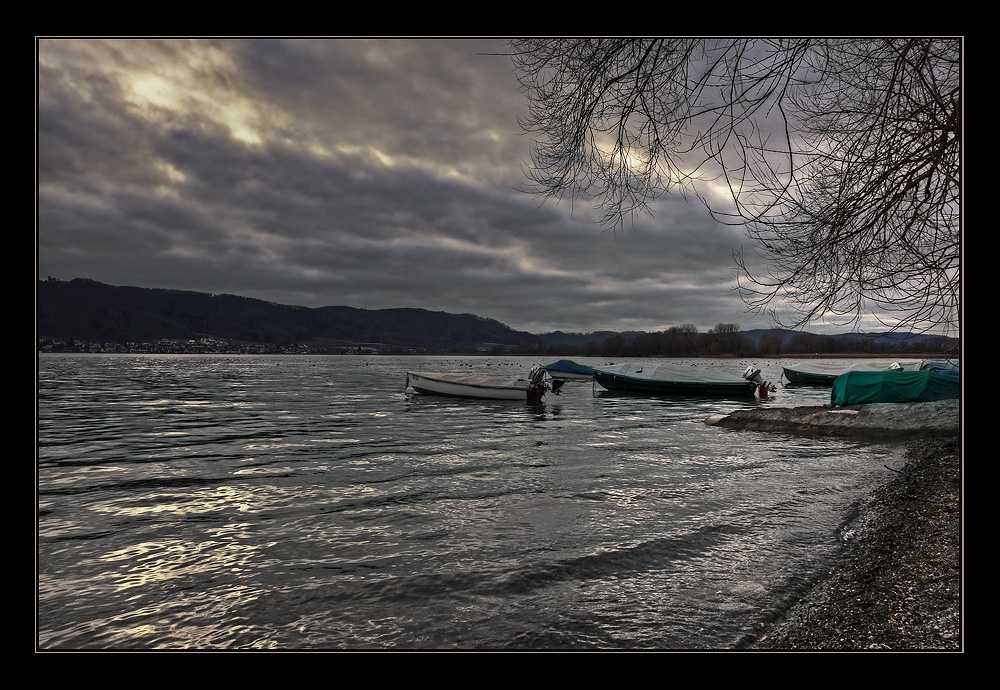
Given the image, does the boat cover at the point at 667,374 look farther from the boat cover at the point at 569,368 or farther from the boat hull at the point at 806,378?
the boat hull at the point at 806,378

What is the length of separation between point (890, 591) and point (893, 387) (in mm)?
26192

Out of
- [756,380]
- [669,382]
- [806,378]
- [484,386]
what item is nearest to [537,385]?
[484,386]

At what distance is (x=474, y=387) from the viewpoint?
130ft

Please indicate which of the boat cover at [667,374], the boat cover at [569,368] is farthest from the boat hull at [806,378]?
the boat cover at [569,368]

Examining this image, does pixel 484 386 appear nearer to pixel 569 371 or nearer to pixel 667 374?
pixel 667 374

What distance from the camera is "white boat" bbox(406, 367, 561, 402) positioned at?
3766 centimetres

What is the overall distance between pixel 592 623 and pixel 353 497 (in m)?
7.27

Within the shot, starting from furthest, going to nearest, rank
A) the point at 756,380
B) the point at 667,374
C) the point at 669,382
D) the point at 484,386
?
the point at 667,374
the point at 669,382
the point at 756,380
the point at 484,386

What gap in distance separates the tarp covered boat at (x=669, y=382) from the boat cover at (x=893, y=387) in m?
14.2

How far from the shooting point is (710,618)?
5.93 metres

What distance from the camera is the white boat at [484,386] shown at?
37656mm

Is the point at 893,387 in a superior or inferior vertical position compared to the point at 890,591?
superior

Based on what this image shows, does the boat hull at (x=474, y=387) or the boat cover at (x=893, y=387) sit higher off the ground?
the boat cover at (x=893, y=387)

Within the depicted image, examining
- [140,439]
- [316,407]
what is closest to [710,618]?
[140,439]
